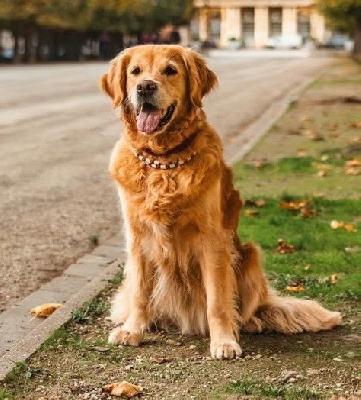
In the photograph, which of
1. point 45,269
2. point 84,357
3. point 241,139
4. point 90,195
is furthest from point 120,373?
point 241,139

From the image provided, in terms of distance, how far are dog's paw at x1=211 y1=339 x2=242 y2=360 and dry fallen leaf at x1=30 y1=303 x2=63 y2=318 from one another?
3.92ft

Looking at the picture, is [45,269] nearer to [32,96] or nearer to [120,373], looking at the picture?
[120,373]

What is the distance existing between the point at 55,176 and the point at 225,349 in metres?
6.45

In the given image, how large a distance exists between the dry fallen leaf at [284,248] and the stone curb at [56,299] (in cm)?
113

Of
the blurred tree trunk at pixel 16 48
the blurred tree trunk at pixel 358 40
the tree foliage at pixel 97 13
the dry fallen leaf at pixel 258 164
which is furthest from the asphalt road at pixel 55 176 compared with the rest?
the blurred tree trunk at pixel 358 40

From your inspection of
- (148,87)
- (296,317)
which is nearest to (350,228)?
(296,317)

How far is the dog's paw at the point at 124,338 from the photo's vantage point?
4836 mm

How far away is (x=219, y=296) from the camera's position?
482 centimetres

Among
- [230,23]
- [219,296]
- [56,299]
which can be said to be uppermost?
[230,23]

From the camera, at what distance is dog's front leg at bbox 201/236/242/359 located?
15.4ft

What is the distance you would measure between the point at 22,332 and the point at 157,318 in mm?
737

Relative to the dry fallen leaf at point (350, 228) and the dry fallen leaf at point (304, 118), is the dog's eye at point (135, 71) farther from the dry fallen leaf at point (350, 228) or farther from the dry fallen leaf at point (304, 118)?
the dry fallen leaf at point (304, 118)

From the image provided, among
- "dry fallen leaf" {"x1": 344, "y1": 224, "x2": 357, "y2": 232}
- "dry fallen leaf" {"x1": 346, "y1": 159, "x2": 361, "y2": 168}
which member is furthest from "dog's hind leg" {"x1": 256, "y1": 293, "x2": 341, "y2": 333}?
"dry fallen leaf" {"x1": 346, "y1": 159, "x2": 361, "y2": 168}

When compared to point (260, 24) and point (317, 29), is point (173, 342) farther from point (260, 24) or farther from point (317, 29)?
point (260, 24)
